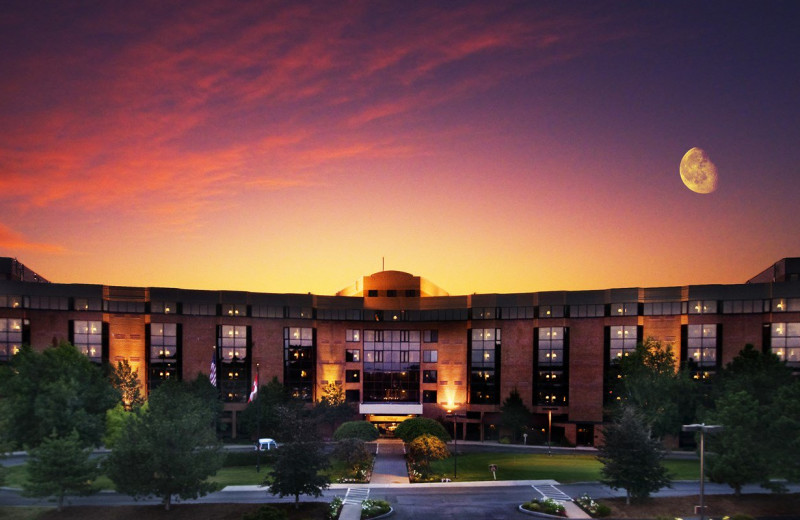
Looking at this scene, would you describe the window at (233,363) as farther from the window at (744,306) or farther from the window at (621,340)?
the window at (744,306)

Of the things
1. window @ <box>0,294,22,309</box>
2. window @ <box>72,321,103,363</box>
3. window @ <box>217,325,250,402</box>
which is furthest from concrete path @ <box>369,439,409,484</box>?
window @ <box>0,294,22,309</box>

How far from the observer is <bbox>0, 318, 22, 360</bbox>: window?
87125 millimetres

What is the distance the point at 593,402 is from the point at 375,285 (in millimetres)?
38288

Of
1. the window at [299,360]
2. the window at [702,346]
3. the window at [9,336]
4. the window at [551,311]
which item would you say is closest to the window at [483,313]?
the window at [551,311]

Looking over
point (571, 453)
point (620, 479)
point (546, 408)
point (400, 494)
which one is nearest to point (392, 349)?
point (546, 408)

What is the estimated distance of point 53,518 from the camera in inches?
1842

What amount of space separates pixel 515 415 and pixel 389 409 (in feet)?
62.8

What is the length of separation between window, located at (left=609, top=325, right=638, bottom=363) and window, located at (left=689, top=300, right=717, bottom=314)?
7391mm

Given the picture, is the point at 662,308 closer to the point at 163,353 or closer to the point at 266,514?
the point at 266,514

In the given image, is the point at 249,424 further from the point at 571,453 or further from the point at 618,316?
the point at 618,316

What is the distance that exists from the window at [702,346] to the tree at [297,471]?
187 feet

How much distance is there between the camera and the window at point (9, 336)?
8712 centimetres

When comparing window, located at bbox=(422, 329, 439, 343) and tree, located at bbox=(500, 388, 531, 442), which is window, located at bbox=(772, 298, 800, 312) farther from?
window, located at bbox=(422, 329, 439, 343)

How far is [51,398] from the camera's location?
60.4 meters
